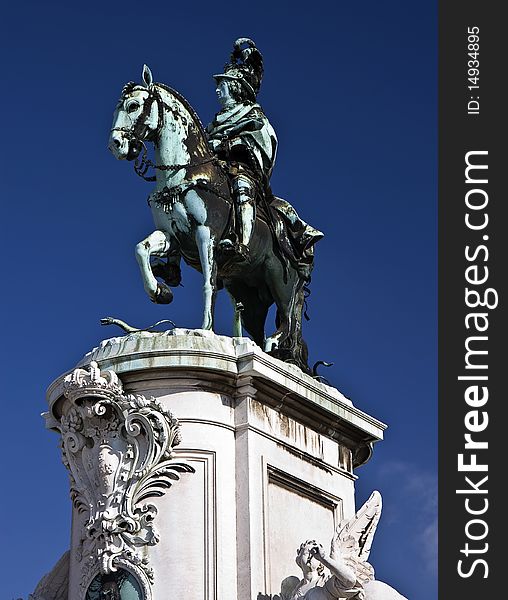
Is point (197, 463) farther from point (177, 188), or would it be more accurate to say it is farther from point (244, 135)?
point (244, 135)

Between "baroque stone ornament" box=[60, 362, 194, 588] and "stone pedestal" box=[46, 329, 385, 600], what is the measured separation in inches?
0.5

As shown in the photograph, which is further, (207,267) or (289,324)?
(289,324)

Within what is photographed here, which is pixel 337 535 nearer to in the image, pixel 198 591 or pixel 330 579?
pixel 330 579

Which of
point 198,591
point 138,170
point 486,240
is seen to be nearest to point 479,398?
point 486,240

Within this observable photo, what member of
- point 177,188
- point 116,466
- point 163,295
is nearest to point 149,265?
point 163,295

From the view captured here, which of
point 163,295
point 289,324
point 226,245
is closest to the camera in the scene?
point 163,295

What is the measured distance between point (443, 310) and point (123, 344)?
121 inches

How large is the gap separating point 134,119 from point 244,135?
6.20 ft

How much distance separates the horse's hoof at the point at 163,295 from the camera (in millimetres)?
12961

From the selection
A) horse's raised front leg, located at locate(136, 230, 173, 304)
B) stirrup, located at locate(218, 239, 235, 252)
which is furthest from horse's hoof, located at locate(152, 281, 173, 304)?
stirrup, located at locate(218, 239, 235, 252)

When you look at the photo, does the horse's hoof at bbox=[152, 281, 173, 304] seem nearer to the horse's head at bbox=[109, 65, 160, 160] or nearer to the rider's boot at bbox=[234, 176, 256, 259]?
the rider's boot at bbox=[234, 176, 256, 259]

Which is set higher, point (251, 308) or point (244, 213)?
point (244, 213)

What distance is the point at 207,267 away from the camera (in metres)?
12.9

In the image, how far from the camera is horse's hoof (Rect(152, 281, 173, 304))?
12961 millimetres
